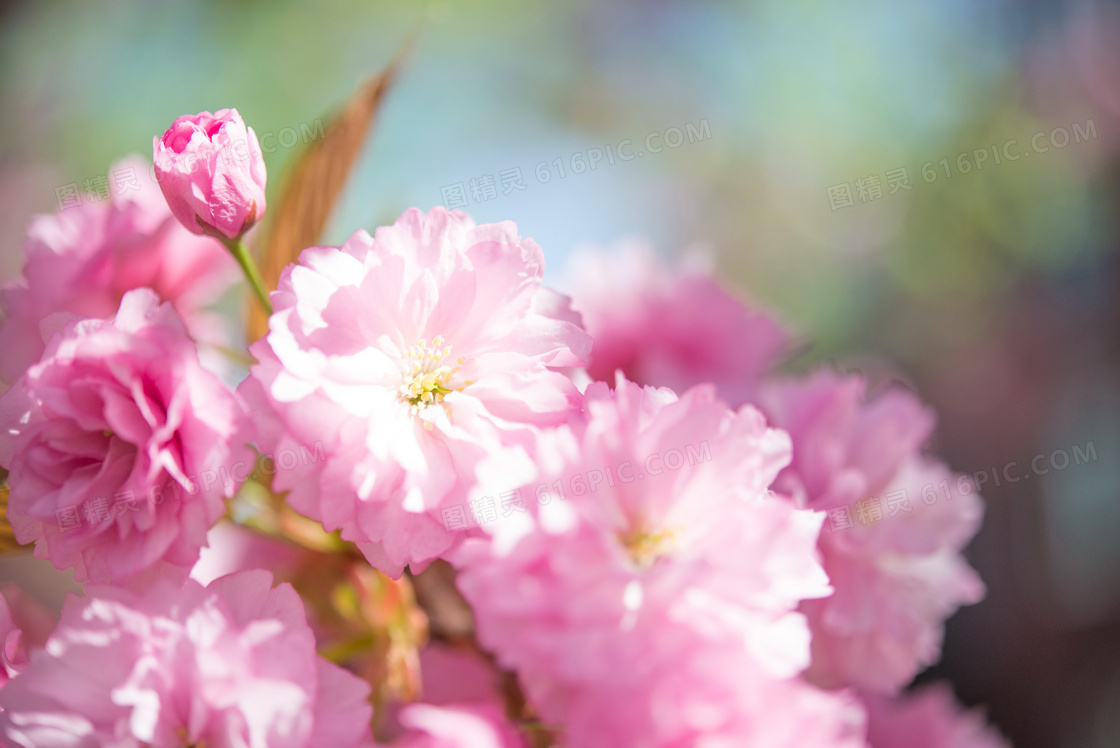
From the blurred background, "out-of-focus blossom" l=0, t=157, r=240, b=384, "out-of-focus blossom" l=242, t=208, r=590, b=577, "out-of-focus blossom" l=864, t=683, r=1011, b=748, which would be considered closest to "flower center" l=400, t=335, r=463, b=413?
"out-of-focus blossom" l=242, t=208, r=590, b=577

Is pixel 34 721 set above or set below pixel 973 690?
above

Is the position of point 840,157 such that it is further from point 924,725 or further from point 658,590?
point 658,590

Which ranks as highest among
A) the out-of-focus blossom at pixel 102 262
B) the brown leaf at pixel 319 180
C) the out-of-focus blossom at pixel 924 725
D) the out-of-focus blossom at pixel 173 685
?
the brown leaf at pixel 319 180

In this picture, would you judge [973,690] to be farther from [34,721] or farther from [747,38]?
[747,38]

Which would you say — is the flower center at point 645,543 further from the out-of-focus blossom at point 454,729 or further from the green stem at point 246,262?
the green stem at point 246,262

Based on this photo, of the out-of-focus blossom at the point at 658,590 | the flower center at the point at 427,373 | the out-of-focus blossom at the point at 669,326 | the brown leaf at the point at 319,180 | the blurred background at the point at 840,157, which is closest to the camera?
the out-of-focus blossom at the point at 658,590

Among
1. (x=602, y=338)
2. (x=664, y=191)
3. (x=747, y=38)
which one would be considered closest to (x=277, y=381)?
(x=602, y=338)

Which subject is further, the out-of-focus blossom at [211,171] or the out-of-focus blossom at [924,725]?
the out-of-focus blossom at [924,725]

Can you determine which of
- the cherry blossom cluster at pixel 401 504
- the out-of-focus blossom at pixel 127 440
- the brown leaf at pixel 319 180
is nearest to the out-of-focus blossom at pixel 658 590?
the cherry blossom cluster at pixel 401 504
